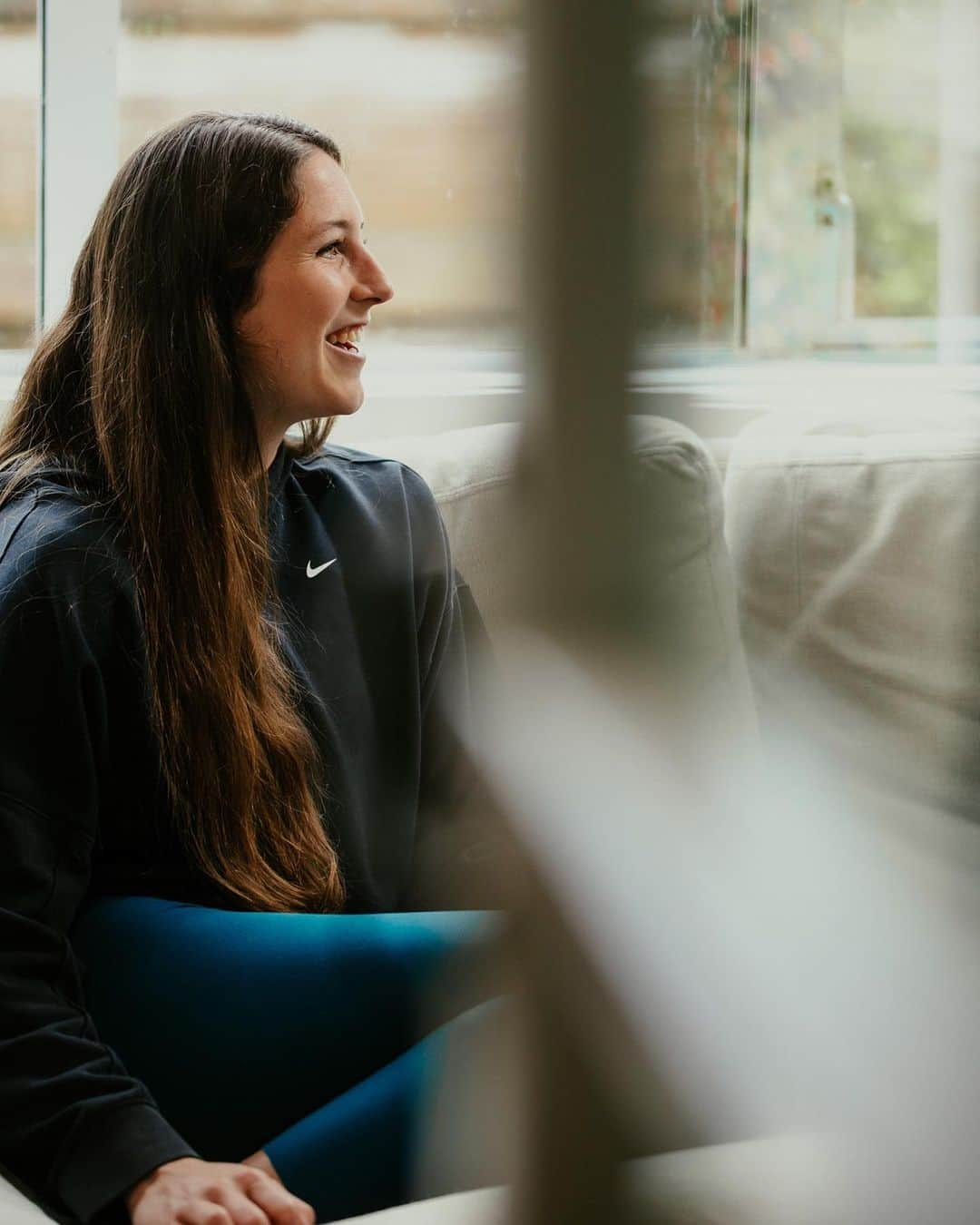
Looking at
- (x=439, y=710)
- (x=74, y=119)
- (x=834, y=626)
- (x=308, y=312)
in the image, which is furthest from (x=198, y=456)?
(x=74, y=119)

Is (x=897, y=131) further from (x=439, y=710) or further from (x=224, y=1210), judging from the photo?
(x=439, y=710)

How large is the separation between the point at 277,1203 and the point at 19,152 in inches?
67.9

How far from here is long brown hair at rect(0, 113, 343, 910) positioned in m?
1.05

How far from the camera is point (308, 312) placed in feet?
3.91

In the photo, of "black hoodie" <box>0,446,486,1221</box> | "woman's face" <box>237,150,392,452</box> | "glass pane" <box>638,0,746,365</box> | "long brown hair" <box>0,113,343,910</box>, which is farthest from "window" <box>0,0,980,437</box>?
"woman's face" <box>237,150,392,452</box>

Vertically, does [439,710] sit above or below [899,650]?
below

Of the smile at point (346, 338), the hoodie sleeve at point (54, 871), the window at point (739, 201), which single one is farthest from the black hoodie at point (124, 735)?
the window at point (739, 201)

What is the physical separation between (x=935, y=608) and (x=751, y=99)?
10cm

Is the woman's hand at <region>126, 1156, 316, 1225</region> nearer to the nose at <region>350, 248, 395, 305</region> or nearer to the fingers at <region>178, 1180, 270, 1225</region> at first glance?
the fingers at <region>178, 1180, 270, 1225</region>

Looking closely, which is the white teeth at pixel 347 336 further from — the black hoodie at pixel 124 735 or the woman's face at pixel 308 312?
the black hoodie at pixel 124 735

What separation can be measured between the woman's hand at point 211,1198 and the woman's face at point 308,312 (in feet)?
1.98

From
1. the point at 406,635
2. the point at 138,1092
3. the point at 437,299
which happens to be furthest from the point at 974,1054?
the point at 406,635

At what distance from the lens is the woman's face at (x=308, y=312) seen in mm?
1187

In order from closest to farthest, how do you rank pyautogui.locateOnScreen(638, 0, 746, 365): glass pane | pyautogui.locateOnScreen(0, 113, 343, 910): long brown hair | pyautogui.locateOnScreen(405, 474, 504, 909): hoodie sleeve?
1. pyautogui.locateOnScreen(638, 0, 746, 365): glass pane
2. pyautogui.locateOnScreen(0, 113, 343, 910): long brown hair
3. pyautogui.locateOnScreen(405, 474, 504, 909): hoodie sleeve
